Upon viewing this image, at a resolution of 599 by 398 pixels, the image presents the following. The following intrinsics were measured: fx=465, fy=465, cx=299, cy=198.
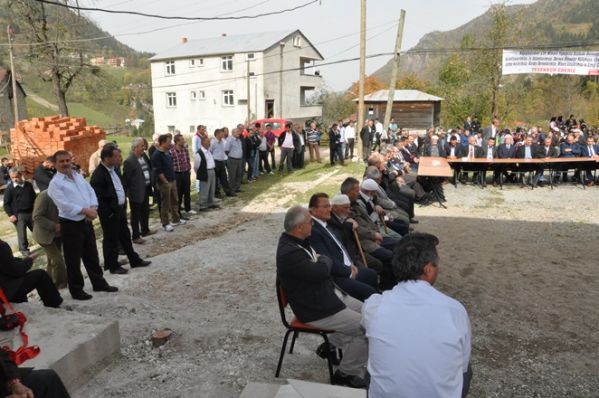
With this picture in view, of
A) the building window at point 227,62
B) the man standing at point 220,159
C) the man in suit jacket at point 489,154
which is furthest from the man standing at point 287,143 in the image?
the building window at point 227,62

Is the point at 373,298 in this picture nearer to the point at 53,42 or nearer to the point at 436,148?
the point at 436,148

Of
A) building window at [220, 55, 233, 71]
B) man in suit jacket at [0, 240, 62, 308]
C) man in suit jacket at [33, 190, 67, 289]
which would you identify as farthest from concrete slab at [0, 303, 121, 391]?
building window at [220, 55, 233, 71]

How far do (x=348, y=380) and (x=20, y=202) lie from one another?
703cm

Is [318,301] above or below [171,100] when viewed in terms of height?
below

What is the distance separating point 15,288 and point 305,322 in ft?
8.56

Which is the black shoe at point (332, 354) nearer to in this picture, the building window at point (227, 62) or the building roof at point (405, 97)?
the building roof at point (405, 97)

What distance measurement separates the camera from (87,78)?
97.5 feet

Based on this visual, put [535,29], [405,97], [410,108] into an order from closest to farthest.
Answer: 1. [535,29]
2. [405,97]
3. [410,108]

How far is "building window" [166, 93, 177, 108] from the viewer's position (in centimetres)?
4216

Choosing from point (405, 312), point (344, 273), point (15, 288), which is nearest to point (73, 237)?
point (15, 288)

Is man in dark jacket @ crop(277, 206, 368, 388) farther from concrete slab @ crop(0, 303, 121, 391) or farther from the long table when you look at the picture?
the long table

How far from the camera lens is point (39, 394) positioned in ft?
8.68

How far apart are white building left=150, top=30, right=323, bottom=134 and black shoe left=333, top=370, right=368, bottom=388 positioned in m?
33.0

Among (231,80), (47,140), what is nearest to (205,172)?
(47,140)
